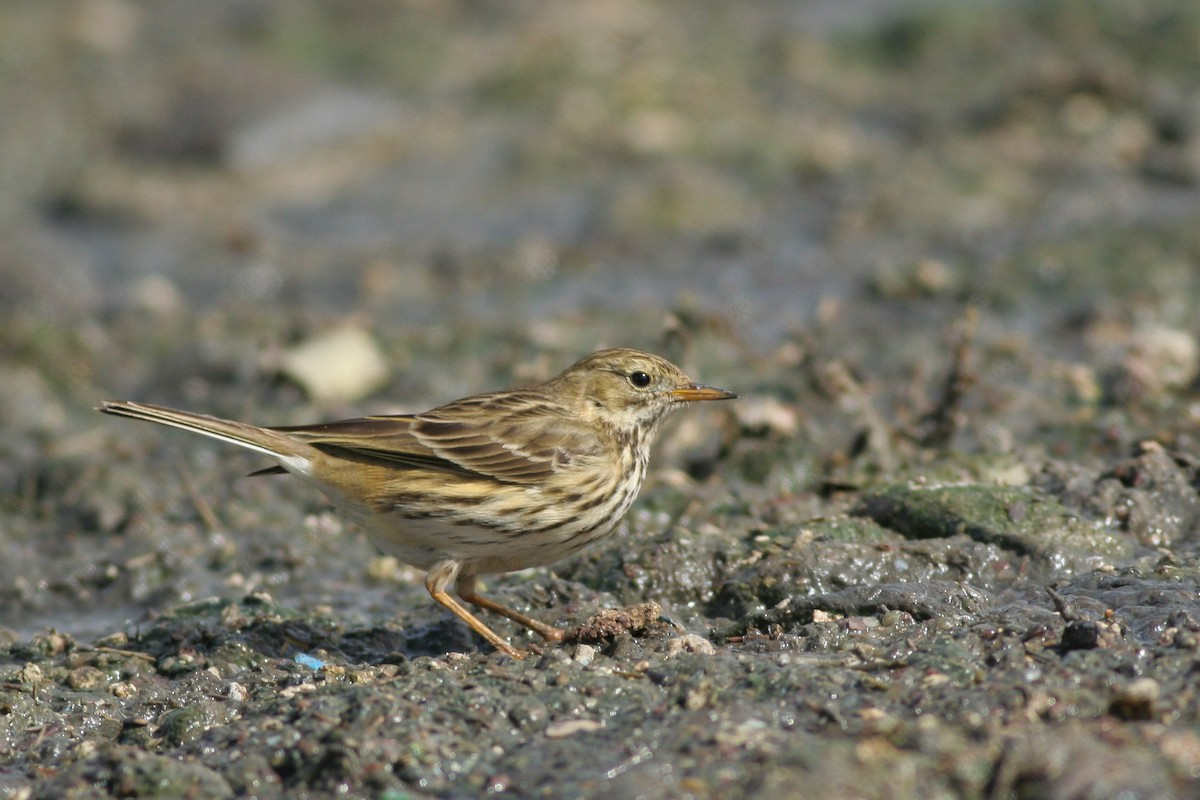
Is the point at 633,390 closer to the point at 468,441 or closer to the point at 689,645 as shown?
the point at 468,441

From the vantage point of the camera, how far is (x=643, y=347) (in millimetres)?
10281

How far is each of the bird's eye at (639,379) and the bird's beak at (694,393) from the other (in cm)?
13

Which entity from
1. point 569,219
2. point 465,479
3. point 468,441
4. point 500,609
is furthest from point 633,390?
point 569,219

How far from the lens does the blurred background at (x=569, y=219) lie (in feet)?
29.9

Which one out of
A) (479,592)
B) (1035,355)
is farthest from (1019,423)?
(479,592)

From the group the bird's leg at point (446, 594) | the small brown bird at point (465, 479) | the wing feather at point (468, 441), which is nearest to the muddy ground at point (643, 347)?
the bird's leg at point (446, 594)

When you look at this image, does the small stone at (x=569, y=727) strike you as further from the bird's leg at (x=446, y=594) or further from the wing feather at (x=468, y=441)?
the wing feather at (x=468, y=441)

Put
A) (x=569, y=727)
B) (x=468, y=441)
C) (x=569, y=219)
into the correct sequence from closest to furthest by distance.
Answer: (x=569, y=727) → (x=468, y=441) → (x=569, y=219)

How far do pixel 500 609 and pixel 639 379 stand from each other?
1397 millimetres

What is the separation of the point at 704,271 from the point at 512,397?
481 centimetres

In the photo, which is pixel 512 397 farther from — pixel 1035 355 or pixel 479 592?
pixel 1035 355

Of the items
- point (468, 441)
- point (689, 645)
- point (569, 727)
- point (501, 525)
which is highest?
point (468, 441)

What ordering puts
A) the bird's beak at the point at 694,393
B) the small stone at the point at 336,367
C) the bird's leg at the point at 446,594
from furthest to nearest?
the small stone at the point at 336,367
the bird's beak at the point at 694,393
the bird's leg at the point at 446,594

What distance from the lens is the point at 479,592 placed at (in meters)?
7.11
